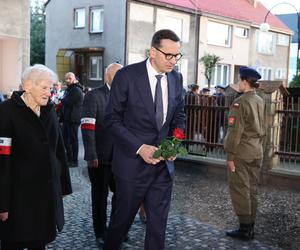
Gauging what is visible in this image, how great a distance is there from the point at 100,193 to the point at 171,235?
97 centimetres

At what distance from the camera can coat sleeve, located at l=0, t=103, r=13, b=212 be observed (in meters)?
3.32

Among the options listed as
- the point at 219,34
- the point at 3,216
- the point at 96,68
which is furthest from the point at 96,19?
the point at 3,216

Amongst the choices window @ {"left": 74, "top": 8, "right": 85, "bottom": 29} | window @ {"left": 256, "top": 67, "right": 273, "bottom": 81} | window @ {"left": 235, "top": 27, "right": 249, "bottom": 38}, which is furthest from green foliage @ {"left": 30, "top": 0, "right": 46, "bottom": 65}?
window @ {"left": 256, "top": 67, "right": 273, "bottom": 81}

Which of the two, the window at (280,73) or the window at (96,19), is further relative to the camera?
the window at (280,73)

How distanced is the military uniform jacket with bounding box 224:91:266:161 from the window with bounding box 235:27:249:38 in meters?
30.4

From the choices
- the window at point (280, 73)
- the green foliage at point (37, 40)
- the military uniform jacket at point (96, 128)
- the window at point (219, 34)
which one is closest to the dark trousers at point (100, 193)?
the military uniform jacket at point (96, 128)

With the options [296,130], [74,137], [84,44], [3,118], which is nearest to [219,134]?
A: [296,130]

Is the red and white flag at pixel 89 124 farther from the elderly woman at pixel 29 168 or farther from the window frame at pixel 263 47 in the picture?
the window frame at pixel 263 47

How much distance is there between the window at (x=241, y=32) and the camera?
34.8 m

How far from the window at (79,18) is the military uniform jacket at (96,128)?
85.5 feet

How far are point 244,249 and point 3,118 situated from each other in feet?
9.60

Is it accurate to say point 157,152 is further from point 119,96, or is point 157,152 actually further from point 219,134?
point 219,134

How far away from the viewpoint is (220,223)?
238 inches

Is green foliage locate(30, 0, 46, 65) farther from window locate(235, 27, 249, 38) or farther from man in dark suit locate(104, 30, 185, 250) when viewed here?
man in dark suit locate(104, 30, 185, 250)
